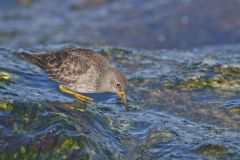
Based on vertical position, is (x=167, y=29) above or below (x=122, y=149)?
above

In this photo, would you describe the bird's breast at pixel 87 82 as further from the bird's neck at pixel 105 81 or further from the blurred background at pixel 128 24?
the blurred background at pixel 128 24

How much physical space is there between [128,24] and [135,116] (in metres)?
11.5

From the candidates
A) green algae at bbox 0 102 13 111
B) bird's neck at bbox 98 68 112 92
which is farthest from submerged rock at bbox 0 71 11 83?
bird's neck at bbox 98 68 112 92

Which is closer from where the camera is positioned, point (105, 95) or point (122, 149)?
point (122, 149)

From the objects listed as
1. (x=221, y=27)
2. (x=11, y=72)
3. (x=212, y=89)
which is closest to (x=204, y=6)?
(x=221, y=27)

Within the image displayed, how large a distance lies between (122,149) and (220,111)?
2.53 meters

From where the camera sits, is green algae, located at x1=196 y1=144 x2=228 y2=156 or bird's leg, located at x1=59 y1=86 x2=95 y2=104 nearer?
green algae, located at x1=196 y1=144 x2=228 y2=156

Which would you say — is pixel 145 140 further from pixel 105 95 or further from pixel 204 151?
pixel 105 95

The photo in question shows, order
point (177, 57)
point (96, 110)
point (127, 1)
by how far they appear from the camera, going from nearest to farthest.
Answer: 1. point (96, 110)
2. point (177, 57)
3. point (127, 1)

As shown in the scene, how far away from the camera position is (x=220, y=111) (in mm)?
11102

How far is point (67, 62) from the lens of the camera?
1059 centimetres

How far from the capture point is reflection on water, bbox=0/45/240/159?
902 cm

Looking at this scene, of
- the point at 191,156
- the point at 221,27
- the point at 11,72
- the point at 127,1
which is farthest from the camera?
the point at 127,1

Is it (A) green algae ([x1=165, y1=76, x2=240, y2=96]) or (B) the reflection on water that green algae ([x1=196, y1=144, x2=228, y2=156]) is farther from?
(A) green algae ([x1=165, y1=76, x2=240, y2=96])
